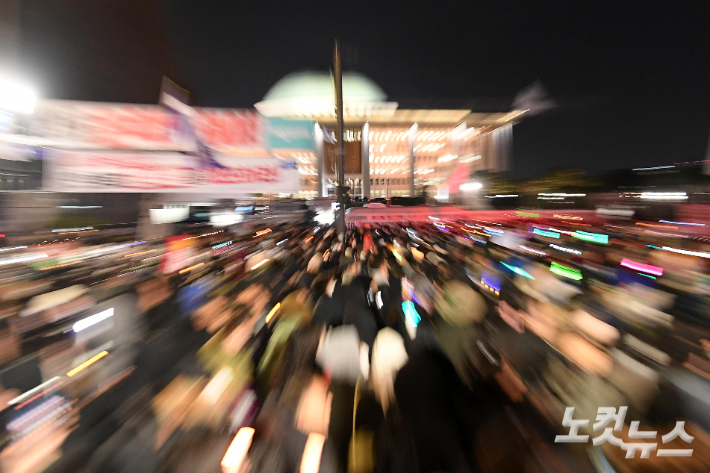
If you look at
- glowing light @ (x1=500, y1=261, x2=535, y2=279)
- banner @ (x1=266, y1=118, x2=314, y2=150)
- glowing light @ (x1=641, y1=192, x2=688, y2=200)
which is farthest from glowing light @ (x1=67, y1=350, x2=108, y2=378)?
glowing light @ (x1=641, y1=192, x2=688, y2=200)

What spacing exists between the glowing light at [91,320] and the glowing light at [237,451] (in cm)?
162

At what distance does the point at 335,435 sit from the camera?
0.85 meters

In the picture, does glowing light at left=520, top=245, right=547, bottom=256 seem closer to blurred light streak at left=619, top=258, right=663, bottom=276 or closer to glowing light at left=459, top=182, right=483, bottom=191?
blurred light streak at left=619, top=258, right=663, bottom=276

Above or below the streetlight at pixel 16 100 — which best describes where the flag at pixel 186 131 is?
below

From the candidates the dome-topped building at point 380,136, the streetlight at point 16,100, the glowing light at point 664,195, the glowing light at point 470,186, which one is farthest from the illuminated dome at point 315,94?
the glowing light at point 664,195

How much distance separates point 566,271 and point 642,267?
865mm

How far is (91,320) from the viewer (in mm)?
1908

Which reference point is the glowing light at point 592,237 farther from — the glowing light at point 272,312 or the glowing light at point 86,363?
the glowing light at point 86,363

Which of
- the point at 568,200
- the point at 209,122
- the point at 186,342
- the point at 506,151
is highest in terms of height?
the point at 506,151

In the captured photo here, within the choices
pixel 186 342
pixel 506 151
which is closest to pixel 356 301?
pixel 186 342

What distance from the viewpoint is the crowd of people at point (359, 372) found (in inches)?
31.8

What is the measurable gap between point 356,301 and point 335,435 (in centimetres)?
116

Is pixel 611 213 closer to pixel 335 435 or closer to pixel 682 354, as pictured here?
pixel 682 354

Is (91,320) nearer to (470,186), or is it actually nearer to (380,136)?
(470,186)
